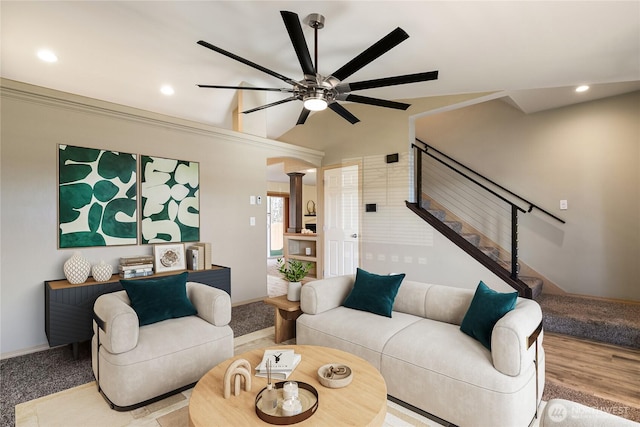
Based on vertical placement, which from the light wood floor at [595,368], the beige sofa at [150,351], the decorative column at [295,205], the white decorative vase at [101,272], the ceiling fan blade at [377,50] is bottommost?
the light wood floor at [595,368]

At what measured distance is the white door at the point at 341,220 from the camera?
17.8ft

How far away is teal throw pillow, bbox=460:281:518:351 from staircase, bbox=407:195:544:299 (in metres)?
1.91

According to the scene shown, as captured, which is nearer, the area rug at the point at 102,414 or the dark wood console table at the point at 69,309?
the area rug at the point at 102,414

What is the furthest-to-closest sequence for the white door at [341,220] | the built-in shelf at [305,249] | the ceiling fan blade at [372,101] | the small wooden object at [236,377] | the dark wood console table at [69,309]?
the built-in shelf at [305,249], the white door at [341,220], the dark wood console table at [69,309], the ceiling fan blade at [372,101], the small wooden object at [236,377]

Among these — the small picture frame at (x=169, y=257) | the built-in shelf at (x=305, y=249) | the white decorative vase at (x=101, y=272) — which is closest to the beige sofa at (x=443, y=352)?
the small picture frame at (x=169, y=257)

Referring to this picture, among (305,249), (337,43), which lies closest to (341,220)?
(305,249)

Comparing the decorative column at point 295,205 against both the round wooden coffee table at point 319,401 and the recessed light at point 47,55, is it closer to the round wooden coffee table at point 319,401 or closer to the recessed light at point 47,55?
the recessed light at point 47,55

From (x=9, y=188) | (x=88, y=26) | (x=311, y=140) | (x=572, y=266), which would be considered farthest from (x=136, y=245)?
(x=572, y=266)

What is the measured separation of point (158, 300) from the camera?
97.3 inches

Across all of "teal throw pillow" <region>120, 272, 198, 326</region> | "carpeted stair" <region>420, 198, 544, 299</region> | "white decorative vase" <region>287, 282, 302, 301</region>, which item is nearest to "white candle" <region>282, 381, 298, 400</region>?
"teal throw pillow" <region>120, 272, 198, 326</region>

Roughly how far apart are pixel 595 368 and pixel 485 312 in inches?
56.7

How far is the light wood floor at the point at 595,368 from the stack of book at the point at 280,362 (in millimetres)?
2068

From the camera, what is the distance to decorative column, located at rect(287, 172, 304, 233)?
21.4 ft

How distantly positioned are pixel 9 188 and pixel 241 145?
254 cm
